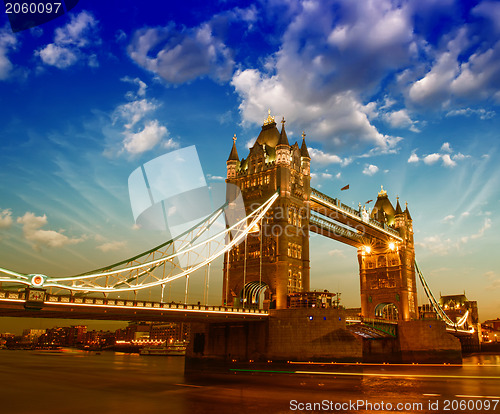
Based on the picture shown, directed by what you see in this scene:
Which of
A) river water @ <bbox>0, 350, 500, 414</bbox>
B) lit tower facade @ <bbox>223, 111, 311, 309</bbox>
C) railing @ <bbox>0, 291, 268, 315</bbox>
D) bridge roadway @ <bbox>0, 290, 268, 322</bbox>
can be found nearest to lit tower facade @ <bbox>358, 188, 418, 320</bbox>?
lit tower facade @ <bbox>223, 111, 311, 309</bbox>

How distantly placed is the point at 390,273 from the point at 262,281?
42675 mm

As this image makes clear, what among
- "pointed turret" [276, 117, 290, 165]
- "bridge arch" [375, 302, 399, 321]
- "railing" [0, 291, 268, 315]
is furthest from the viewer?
"bridge arch" [375, 302, 399, 321]

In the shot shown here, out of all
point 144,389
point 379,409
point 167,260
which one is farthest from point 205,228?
point 379,409

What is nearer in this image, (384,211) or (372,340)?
(372,340)

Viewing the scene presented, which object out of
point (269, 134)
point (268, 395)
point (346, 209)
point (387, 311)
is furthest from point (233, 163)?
point (387, 311)

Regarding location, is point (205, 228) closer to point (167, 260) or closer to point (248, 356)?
→ point (167, 260)

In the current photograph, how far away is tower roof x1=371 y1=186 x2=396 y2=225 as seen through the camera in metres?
98.0

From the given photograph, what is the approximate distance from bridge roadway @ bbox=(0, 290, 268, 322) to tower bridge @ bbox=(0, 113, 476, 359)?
0.08 meters

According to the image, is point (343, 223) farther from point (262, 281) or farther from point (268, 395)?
point (268, 395)

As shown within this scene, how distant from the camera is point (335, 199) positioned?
7300cm

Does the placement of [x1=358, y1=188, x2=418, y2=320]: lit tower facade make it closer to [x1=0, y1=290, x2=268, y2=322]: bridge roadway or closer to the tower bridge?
the tower bridge

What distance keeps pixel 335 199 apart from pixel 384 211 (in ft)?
102

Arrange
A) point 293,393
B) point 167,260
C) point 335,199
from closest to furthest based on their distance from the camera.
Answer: point 293,393 < point 167,260 < point 335,199

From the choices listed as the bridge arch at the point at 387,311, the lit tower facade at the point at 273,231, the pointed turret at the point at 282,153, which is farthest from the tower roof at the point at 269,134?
the bridge arch at the point at 387,311
